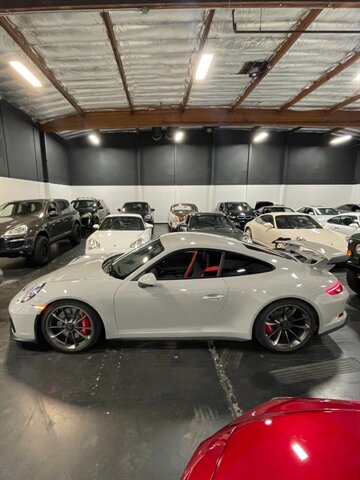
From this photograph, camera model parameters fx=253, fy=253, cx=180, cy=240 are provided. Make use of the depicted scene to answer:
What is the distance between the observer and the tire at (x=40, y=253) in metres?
6.42

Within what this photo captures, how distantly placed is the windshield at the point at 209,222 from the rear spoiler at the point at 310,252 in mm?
2688

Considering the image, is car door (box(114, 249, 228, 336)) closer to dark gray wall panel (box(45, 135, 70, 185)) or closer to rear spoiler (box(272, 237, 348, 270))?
rear spoiler (box(272, 237, 348, 270))

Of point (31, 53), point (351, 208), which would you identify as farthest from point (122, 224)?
point (351, 208)

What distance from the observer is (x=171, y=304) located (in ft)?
8.99

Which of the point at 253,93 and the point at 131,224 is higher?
the point at 253,93

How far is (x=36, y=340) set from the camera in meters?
2.88

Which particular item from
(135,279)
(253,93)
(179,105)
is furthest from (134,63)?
(135,279)

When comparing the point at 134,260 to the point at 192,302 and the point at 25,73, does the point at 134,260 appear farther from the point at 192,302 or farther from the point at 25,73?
the point at 25,73

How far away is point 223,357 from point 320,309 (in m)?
1.21

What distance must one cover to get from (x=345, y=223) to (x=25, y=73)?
439 inches

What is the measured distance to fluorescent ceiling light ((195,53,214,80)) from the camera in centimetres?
677

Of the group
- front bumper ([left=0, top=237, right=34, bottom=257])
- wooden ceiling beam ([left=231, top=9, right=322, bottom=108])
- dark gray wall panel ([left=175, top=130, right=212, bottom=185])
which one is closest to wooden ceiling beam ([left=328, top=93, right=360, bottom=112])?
wooden ceiling beam ([left=231, top=9, right=322, bottom=108])

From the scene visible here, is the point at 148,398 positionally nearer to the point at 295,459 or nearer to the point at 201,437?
the point at 201,437

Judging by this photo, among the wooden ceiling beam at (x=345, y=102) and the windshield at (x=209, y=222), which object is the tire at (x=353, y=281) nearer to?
the windshield at (x=209, y=222)
